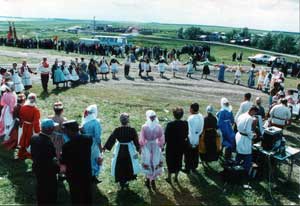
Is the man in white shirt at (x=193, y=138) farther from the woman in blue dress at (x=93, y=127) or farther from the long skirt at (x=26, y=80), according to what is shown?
the long skirt at (x=26, y=80)

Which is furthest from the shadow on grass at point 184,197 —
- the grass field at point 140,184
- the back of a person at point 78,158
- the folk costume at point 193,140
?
the back of a person at point 78,158

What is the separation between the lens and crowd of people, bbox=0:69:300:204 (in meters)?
6.09

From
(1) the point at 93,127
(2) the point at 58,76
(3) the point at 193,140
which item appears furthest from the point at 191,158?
(2) the point at 58,76

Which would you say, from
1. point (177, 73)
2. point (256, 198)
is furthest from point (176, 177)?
point (177, 73)

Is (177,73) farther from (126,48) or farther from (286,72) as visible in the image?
(126,48)

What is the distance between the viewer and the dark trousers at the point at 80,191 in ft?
20.4

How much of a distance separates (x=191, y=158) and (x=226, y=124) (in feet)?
4.08

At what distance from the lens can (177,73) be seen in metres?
26.8

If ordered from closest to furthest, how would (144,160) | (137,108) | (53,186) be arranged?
(53,186) → (144,160) → (137,108)

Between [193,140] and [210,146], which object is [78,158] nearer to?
[193,140]

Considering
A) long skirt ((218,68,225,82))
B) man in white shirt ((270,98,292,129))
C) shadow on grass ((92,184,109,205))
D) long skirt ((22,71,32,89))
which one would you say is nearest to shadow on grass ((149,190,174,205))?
shadow on grass ((92,184,109,205))

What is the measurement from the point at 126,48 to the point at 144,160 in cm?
3295

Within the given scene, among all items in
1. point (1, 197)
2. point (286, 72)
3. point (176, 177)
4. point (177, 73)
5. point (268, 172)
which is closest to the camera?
point (1, 197)

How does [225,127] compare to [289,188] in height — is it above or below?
above
